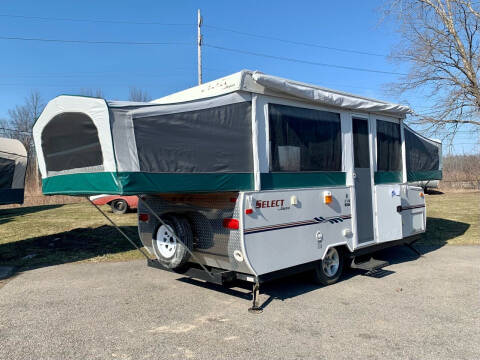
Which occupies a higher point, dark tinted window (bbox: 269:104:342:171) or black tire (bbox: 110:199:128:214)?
dark tinted window (bbox: 269:104:342:171)

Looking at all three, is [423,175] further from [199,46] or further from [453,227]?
[199,46]

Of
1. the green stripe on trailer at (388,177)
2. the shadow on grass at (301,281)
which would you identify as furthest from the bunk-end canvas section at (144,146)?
the green stripe on trailer at (388,177)

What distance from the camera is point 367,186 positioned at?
657 cm

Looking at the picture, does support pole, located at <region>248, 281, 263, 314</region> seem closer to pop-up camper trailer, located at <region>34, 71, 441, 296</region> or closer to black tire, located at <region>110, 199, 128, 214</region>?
pop-up camper trailer, located at <region>34, 71, 441, 296</region>

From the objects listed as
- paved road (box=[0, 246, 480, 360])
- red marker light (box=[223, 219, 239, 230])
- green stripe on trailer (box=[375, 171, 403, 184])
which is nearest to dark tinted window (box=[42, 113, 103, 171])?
red marker light (box=[223, 219, 239, 230])

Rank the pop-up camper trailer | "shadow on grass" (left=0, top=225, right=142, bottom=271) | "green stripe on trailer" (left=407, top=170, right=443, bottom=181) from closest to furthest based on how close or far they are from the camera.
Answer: the pop-up camper trailer → "green stripe on trailer" (left=407, top=170, right=443, bottom=181) → "shadow on grass" (left=0, top=225, right=142, bottom=271)

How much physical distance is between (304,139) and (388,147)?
93.6 inches

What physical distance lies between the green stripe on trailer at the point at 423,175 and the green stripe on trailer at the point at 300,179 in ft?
7.53

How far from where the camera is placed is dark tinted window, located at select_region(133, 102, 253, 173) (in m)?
4.10

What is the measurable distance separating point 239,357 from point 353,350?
106 centimetres

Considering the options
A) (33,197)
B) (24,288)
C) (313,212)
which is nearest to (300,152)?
(313,212)

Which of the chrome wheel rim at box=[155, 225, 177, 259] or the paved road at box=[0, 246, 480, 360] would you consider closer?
the paved road at box=[0, 246, 480, 360]

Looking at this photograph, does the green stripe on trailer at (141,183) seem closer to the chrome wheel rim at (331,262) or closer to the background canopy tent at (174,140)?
the background canopy tent at (174,140)

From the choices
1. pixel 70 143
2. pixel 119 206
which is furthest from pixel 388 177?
pixel 119 206
